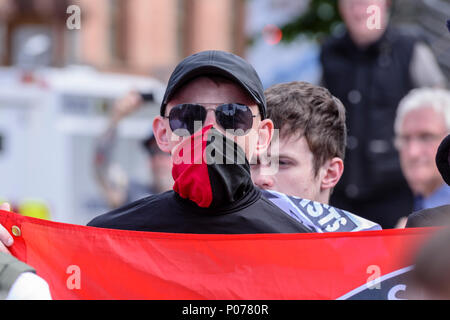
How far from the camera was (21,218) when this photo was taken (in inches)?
113

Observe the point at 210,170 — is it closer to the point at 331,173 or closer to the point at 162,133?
the point at 162,133

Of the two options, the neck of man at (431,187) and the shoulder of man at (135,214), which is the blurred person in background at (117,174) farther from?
the shoulder of man at (135,214)

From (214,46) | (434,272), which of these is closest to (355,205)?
(434,272)

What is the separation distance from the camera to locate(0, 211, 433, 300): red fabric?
258 cm

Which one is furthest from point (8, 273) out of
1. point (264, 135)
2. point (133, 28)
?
point (133, 28)

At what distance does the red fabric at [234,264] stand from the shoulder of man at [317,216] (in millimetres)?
344

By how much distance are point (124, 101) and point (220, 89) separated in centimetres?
742

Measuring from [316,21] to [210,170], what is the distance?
16.3 metres

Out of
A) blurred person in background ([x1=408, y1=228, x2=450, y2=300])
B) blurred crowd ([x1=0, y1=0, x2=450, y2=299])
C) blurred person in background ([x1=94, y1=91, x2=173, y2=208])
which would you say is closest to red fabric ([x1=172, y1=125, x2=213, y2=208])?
blurred person in background ([x1=408, y1=228, x2=450, y2=300])

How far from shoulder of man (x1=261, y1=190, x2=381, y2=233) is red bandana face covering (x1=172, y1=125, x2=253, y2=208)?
0.29 metres

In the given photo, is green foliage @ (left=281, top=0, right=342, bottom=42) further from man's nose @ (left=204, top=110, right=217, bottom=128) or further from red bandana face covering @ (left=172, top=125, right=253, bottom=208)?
red bandana face covering @ (left=172, top=125, right=253, bottom=208)

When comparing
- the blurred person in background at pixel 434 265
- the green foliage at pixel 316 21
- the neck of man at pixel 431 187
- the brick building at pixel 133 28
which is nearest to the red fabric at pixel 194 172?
the blurred person in background at pixel 434 265
